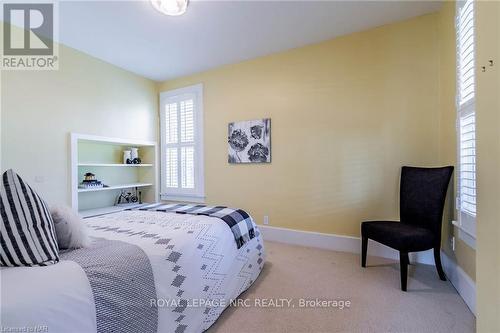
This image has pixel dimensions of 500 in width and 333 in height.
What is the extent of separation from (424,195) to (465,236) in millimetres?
466

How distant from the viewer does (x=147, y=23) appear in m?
2.47

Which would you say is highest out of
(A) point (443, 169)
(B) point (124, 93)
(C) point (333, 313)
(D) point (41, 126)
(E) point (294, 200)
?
(B) point (124, 93)

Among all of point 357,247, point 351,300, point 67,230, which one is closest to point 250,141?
point 357,247

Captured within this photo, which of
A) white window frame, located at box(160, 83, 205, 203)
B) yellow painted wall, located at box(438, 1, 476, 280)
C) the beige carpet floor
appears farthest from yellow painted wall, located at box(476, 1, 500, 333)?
white window frame, located at box(160, 83, 205, 203)

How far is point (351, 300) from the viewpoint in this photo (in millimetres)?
1746

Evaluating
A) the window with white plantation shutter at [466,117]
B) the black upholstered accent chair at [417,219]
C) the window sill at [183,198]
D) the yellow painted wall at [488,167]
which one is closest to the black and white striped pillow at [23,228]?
the yellow painted wall at [488,167]

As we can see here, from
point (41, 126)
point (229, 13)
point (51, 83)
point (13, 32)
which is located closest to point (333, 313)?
point (229, 13)

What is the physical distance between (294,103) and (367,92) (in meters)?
0.89

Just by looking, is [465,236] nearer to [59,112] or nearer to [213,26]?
[213,26]

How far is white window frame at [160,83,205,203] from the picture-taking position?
→ 147 inches

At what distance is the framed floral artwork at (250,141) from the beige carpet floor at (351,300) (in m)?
1.47

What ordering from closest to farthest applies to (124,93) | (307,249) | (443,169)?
(443,169) < (307,249) < (124,93)

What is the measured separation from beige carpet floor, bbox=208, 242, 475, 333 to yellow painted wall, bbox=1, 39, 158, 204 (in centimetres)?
270

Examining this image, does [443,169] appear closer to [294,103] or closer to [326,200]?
[326,200]
